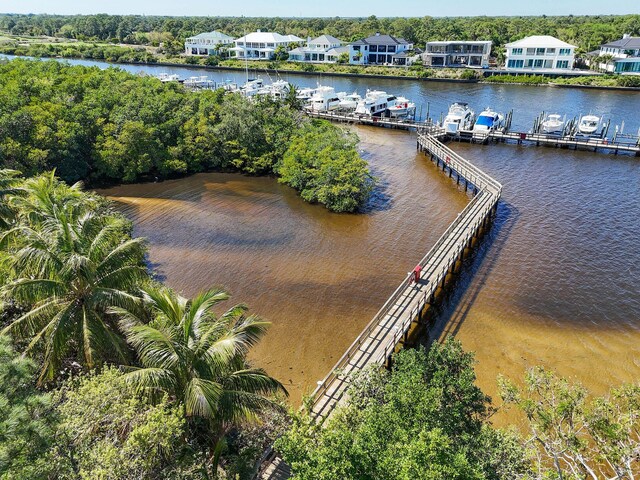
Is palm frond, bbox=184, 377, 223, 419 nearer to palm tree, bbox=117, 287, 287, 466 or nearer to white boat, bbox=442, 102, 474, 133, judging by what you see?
palm tree, bbox=117, 287, 287, 466

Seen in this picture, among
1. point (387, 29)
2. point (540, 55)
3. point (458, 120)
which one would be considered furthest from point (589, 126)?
point (387, 29)

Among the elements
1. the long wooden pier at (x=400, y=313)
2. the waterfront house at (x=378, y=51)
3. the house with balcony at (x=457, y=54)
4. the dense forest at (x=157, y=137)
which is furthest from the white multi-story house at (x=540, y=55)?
the long wooden pier at (x=400, y=313)

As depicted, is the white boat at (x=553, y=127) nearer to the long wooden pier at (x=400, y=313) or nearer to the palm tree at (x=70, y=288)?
the long wooden pier at (x=400, y=313)

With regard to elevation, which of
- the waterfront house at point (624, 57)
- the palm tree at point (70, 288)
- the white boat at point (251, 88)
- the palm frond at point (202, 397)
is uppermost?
the waterfront house at point (624, 57)

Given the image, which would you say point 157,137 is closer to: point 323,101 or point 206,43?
point 323,101

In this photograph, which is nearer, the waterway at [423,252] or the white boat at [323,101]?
the waterway at [423,252]

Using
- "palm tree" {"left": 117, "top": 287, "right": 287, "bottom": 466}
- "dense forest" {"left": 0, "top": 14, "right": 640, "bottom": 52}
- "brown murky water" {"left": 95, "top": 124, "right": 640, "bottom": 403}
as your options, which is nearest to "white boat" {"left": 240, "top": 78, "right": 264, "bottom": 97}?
"brown murky water" {"left": 95, "top": 124, "right": 640, "bottom": 403}

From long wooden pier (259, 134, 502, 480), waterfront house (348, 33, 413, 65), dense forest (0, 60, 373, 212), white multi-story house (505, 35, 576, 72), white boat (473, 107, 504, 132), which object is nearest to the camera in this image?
long wooden pier (259, 134, 502, 480)
